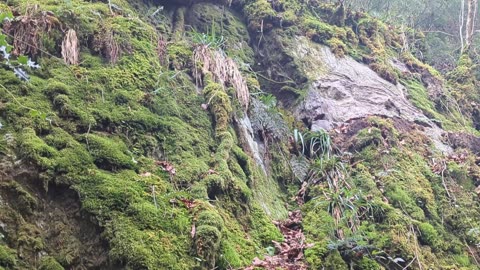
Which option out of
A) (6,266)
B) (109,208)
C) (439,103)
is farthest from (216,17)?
(6,266)

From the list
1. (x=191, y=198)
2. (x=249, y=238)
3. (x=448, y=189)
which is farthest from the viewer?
(x=448, y=189)

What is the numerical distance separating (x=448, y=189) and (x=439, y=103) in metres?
4.12

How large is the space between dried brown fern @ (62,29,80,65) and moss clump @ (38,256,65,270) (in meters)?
2.78

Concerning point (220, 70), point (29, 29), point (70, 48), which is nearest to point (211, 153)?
point (220, 70)

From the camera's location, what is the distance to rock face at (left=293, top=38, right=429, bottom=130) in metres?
8.52

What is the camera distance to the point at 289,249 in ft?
16.6

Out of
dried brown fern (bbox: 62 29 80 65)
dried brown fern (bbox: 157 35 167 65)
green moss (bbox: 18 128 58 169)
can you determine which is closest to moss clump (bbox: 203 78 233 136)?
dried brown fern (bbox: 157 35 167 65)

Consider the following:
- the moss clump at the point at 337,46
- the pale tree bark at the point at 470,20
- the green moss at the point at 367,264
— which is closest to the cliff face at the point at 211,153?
the green moss at the point at 367,264

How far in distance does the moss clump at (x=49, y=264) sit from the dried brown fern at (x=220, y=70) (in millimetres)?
4066

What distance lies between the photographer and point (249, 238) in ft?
16.2

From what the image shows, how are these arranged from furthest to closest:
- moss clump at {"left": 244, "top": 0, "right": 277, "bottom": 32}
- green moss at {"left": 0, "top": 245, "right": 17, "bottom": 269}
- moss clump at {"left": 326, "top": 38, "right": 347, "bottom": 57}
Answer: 1. moss clump at {"left": 326, "top": 38, "right": 347, "bottom": 57}
2. moss clump at {"left": 244, "top": 0, "right": 277, "bottom": 32}
3. green moss at {"left": 0, "top": 245, "right": 17, "bottom": 269}

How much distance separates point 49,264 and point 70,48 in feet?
9.92

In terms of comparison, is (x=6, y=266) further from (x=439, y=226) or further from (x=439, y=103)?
(x=439, y=103)

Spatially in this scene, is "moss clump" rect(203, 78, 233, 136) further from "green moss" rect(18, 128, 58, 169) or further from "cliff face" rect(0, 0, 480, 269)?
"green moss" rect(18, 128, 58, 169)
